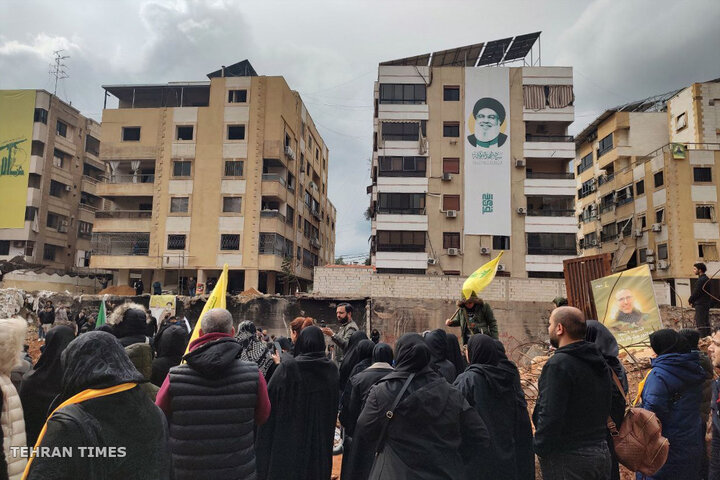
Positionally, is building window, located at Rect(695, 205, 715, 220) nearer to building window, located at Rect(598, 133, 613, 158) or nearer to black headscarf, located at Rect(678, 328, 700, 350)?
building window, located at Rect(598, 133, 613, 158)

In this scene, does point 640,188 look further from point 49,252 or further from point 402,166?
point 49,252

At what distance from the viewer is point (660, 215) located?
3098cm

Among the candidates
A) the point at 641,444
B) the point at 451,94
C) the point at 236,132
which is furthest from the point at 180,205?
the point at 641,444

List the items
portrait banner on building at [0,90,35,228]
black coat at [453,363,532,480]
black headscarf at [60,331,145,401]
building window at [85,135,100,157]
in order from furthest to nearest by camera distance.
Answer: building window at [85,135,100,157] → portrait banner on building at [0,90,35,228] → black coat at [453,363,532,480] → black headscarf at [60,331,145,401]

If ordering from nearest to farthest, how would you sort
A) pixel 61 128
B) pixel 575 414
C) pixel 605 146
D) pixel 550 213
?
pixel 575 414 < pixel 550 213 < pixel 61 128 < pixel 605 146

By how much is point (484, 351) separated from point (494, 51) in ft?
108

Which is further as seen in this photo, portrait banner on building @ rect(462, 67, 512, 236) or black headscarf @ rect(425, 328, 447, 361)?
portrait banner on building @ rect(462, 67, 512, 236)

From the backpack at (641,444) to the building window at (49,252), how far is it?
40.6 meters

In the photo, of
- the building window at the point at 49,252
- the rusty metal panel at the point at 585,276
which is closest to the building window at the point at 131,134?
the building window at the point at 49,252

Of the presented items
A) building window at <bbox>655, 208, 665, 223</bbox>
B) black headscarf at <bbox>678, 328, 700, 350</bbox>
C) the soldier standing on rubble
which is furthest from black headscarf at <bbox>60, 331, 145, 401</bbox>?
building window at <bbox>655, 208, 665, 223</bbox>

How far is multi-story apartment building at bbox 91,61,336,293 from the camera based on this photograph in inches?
1190

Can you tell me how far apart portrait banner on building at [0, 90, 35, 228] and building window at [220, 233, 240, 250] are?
1628 cm

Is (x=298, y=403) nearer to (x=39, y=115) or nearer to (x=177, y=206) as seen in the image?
(x=177, y=206)

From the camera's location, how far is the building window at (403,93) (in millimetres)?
30672
